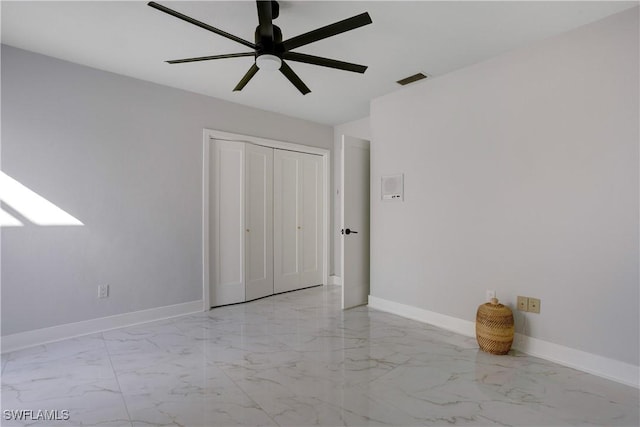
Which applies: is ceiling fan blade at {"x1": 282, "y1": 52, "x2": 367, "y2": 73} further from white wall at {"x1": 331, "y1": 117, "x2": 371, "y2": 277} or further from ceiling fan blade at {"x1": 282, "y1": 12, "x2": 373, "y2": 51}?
white wall at {"x1": 331, "y1": 117, "x2": 371, "y2": 277}

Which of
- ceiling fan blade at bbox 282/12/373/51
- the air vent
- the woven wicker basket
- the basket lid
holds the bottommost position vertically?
the woven wicker basket

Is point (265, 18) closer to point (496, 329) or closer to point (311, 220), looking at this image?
point (496, 329)

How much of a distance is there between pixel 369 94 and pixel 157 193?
258 cm

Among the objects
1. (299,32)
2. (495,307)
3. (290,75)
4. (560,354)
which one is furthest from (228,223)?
(560,354)

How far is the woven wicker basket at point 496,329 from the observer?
244cm

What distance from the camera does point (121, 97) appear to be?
10.1ft

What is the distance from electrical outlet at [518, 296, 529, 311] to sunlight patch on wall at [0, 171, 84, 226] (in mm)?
3976

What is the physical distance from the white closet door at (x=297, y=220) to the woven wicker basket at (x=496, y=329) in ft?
8.58

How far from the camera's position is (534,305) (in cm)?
250

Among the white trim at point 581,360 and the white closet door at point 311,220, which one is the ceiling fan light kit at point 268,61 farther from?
the white trim at point 581,360

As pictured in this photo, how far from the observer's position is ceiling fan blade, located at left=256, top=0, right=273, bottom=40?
166cm

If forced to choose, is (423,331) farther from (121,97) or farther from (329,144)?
(121,97)

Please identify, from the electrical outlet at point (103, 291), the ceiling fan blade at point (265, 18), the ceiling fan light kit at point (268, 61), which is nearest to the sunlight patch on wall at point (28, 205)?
the electrical outlet at point (103, 291)

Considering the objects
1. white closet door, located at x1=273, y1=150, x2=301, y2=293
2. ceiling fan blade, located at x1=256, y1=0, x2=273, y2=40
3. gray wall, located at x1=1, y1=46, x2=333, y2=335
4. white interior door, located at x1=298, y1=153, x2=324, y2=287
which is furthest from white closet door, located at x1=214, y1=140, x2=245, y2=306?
ceiling fan blade, located at x1=256, y1=0, x2=273, y2=40
